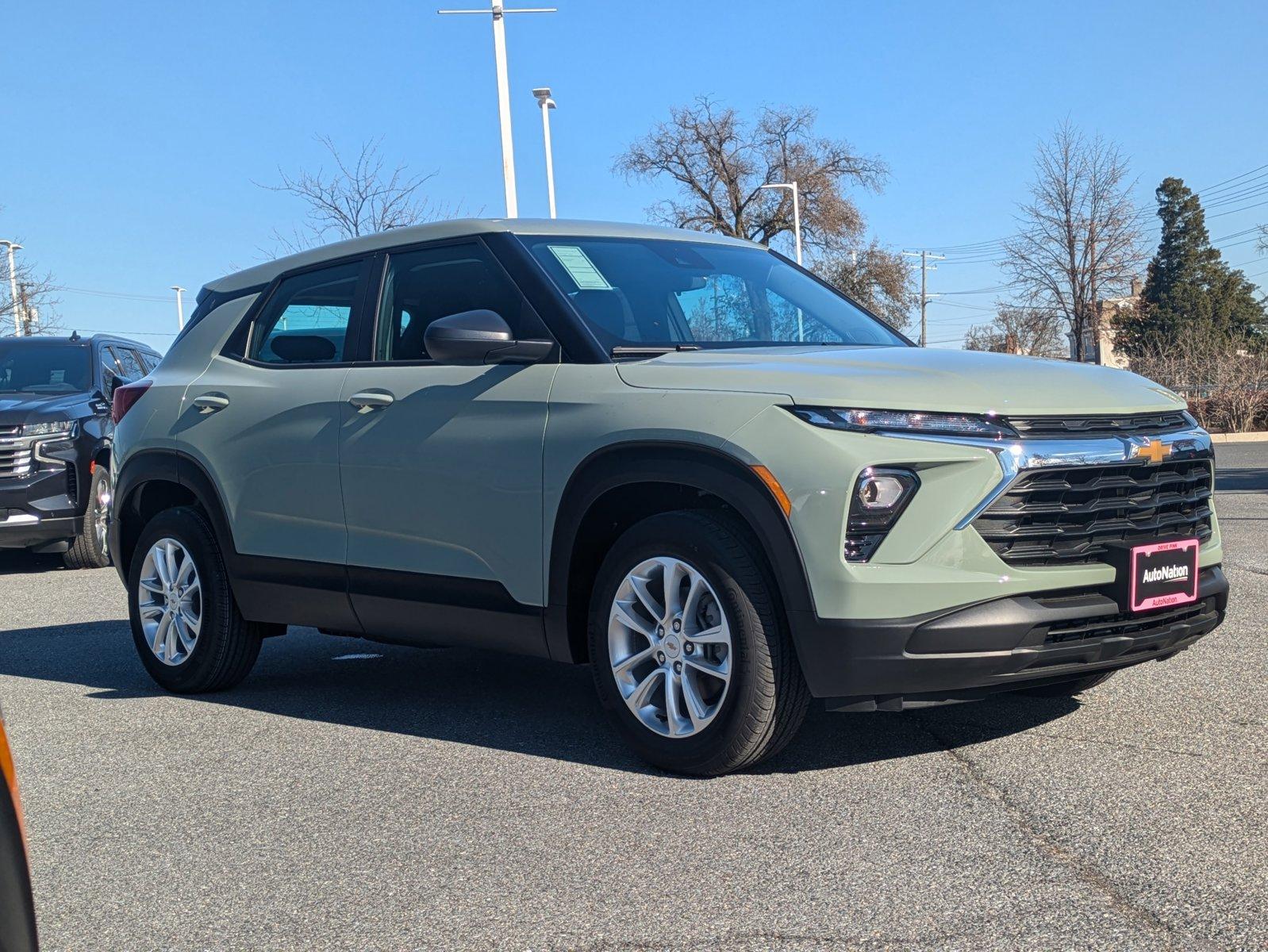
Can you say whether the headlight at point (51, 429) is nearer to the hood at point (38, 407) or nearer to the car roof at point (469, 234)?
the hood at point (38, 407)

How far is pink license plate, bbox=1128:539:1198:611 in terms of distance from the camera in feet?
13.3

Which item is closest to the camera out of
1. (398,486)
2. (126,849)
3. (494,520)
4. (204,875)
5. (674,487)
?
(204,875)

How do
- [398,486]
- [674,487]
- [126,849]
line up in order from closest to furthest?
[126,849], [674,487], [398,486]

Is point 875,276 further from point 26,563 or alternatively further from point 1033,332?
point 26,563

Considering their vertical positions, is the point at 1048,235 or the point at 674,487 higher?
the point at 1048,235

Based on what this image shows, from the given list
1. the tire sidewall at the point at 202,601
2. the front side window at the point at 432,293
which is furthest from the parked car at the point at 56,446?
the front side window at the point at 432,293

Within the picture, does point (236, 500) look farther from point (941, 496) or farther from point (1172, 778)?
point (1172, 778)

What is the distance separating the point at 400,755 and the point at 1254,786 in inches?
109

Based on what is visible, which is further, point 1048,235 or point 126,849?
point 1048,235

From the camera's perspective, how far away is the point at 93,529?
1179 cm

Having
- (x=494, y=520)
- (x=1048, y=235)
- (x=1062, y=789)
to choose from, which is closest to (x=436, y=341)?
(x=494, y=520)

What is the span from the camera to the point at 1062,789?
4.02m

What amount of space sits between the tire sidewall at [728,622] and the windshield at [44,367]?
9.06 m

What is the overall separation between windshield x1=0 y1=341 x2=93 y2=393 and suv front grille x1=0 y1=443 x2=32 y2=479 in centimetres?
96
